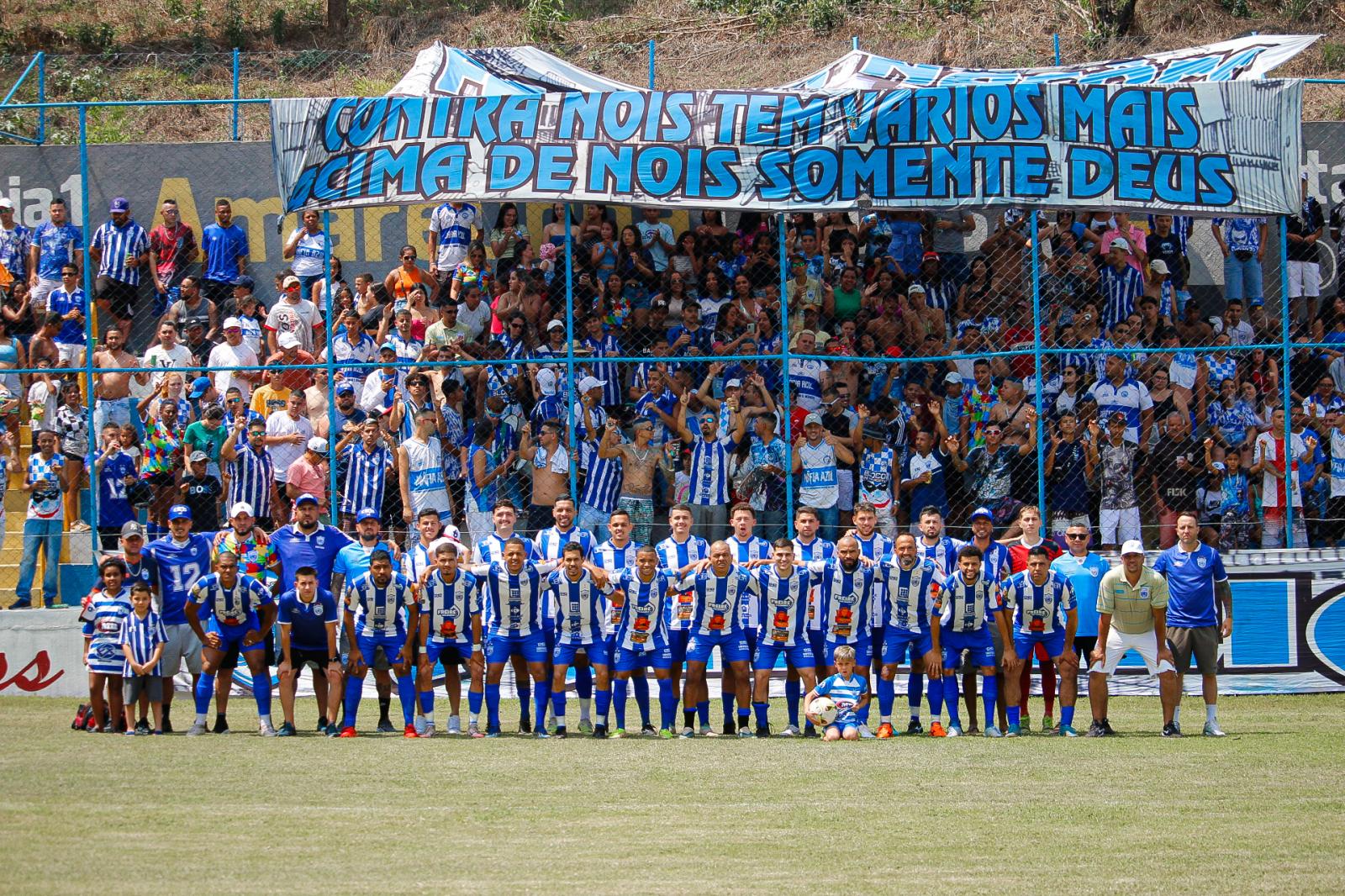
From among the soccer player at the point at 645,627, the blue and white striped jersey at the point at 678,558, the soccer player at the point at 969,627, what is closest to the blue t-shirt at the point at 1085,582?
the soccer player at the point at 969,627

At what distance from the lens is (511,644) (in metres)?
13.2

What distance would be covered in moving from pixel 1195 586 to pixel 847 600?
2.98 meters

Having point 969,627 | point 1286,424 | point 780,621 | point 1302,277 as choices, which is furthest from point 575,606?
point 1302,277

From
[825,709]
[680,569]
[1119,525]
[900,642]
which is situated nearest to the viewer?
[825,709]

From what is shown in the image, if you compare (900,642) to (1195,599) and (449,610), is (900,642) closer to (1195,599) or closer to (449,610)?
(1195,599)

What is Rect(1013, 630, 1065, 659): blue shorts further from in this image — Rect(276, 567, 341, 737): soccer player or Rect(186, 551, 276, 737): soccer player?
Rect(186, 551, 276, 737): soccer player

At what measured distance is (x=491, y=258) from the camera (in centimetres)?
1759

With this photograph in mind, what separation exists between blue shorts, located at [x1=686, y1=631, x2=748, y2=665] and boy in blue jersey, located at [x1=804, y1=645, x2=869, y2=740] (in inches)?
26.5

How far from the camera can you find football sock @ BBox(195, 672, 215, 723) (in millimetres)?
13031

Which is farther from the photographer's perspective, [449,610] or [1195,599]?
[1195,599]

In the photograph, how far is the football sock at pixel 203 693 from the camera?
42.8 ft

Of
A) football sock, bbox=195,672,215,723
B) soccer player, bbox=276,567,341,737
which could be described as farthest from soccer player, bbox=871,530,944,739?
football sock, bbox=195,672,215,723

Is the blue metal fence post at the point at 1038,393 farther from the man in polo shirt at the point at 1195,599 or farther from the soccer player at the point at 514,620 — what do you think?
the soccer player at the point at 514,620

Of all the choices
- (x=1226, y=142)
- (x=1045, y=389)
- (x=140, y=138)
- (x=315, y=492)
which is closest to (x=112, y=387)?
(x=315, y=492)
